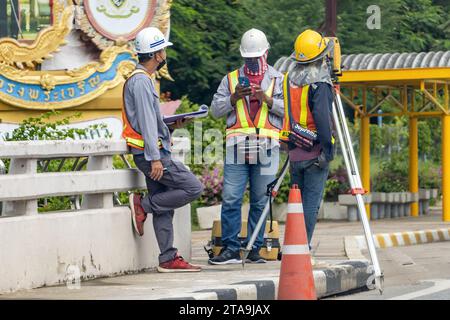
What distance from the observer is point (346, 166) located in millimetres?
11664

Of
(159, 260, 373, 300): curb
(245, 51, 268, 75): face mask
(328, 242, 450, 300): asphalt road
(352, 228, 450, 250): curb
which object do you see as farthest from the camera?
(352, 228, 450, 250): curb

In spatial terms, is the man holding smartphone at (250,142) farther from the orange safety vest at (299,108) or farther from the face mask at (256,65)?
the orange safety vest at (299,108)

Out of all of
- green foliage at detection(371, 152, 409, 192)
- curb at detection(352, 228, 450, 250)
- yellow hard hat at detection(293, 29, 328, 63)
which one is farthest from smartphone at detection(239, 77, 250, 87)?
green foliage at detection(371, 152, 409, 192)

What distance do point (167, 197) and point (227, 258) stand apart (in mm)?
1237

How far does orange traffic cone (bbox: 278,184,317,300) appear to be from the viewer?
10.1 m

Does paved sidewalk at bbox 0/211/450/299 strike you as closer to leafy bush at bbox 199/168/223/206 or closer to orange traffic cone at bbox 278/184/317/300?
orange traffic cone at bbox 278/184/317/300

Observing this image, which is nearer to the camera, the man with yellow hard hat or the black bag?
the man with yellow hard hat

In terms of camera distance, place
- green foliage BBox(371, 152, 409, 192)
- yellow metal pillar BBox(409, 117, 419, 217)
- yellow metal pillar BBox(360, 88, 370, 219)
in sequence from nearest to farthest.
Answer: yellow metal pillar BBox(360, 88, 370, 219) → yellow metal pillar BBox(409, 117, 419, 217) → green foliage BBox(371, 152, 409, 192)

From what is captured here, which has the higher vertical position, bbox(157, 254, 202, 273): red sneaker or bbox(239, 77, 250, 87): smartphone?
bbox(239, 77, 250, 87): smartphone

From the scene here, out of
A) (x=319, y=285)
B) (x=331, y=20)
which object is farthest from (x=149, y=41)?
(x=331, y=20)

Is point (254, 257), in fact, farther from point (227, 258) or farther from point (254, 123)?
point (254, 123)

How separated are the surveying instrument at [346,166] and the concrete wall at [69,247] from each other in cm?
107

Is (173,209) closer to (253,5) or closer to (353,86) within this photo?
(353,86)

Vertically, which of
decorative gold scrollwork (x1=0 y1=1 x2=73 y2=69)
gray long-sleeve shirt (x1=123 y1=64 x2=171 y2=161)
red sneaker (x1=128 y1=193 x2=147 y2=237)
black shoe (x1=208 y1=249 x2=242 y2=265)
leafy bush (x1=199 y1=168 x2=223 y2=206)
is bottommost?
black shoe (x1=208 y1=249 x2=242 y2=265)
